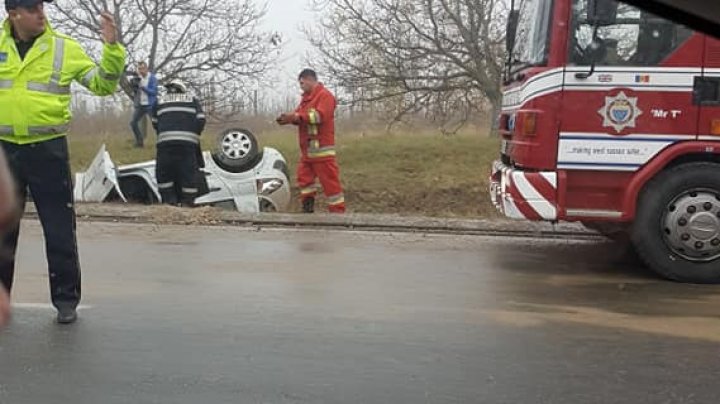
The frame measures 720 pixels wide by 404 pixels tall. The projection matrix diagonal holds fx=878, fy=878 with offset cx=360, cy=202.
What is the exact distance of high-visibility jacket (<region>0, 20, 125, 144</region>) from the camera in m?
5.17

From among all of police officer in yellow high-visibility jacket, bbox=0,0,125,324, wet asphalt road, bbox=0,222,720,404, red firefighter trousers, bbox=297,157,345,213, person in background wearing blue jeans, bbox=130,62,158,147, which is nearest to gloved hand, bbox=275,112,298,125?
red firefighter trousers, bbox=297,157,345,213

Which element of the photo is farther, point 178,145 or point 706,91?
point 178,145

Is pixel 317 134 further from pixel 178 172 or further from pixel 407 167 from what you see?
pixel 407 167

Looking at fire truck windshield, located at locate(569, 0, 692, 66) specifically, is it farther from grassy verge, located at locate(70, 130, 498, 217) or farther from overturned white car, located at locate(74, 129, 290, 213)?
grassy verge, located at locate(70, 130, 498, 217)

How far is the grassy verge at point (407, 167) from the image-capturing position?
13047mm

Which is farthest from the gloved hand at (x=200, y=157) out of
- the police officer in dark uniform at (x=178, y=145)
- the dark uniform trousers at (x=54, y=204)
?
the dark uniform trousers at (x=54, y=204)

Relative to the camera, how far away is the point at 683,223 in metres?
6.75

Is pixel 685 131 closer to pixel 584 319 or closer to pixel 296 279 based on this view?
pixel 584 319

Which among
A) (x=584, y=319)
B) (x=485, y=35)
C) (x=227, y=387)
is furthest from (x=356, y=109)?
(x=227, y=387)

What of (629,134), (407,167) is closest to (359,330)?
(629,134)

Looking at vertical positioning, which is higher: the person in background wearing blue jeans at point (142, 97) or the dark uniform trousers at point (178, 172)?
the person in background wearing blue jeans at point (142, 97)

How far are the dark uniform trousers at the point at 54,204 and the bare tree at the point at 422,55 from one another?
13111 millimetres

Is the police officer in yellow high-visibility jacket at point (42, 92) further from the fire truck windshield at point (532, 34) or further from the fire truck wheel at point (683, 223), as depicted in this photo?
the fire truck wheel at point (683, 223)

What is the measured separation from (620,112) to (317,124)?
165 inches
